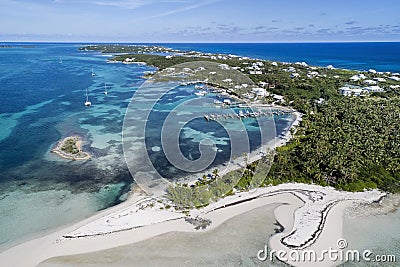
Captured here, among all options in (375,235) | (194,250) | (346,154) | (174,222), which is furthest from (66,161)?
(375,235)

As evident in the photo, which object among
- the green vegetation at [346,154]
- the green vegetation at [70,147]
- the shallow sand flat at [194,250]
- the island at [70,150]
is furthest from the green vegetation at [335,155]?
the green vegetation at [70,147]

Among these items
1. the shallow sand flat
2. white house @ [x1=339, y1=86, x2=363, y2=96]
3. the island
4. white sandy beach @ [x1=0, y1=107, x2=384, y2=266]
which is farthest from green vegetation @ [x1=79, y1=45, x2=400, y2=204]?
the island

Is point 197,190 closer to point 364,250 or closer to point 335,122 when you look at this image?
point 364,250

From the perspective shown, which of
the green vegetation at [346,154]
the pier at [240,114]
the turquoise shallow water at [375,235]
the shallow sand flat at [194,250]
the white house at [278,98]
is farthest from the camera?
the white house at [278,98]

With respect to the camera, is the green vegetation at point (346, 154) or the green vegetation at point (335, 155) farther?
the green vegetation at point (346, 154)

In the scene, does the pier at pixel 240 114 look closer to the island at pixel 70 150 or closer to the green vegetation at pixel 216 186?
the green vegetation at pixel 216 186

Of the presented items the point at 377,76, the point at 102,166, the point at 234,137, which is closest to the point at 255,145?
the point at 234,137

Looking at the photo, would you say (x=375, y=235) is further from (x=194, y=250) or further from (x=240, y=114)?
(x=240, y=114)
